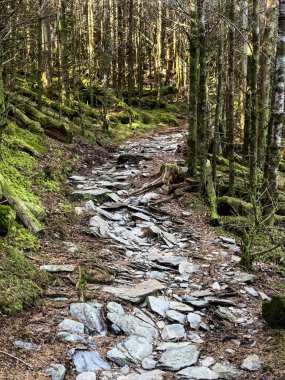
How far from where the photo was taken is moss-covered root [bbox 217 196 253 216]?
10027 millimetres

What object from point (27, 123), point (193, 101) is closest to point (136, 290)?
point (193, 101)

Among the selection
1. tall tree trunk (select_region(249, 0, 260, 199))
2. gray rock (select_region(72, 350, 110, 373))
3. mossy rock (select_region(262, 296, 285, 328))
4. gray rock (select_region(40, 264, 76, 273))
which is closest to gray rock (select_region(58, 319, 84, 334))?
gray rock (select_region(72, 350, 110, 373))

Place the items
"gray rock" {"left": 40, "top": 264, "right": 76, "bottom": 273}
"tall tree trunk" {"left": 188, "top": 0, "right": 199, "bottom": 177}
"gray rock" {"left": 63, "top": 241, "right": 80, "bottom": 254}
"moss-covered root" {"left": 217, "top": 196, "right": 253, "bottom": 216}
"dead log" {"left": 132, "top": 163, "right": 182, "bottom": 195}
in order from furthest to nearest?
1. "tall tree trunk" {"left": 188, "top": 0, "right": 199, "bottom": 177}
2. "dead log" {"left": 132, "top": 163, "right": 182, "bottom": 195}
3. "moss-covered root" {"left": 217, "top": 196, "right": 253, "bottom": 216}
4. "gray rock" {"left": 63, "top": 241, "right": 80, "bottom": 254}
5. "gray rock" {"left": 40, "top": 264, "right": 76, "bottom": 273}

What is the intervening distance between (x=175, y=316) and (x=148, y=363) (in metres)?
1.14

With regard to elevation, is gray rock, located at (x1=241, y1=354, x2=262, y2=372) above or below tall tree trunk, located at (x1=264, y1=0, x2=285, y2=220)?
below

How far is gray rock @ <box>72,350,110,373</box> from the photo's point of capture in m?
4.05

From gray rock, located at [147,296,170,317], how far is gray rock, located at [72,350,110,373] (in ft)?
4.38

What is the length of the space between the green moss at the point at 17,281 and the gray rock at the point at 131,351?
1.17 metres

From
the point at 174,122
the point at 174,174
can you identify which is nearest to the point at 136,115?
the point at 174,122

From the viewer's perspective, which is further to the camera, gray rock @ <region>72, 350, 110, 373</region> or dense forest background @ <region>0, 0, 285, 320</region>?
dense forest background @ <region>0, 0, 285, 320</region>

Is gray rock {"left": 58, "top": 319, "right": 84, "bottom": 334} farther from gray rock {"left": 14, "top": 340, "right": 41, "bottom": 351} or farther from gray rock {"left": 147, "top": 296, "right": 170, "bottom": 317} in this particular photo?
gray rock {"left": 147, "top": 296, "right": 170, "bottom": 317}

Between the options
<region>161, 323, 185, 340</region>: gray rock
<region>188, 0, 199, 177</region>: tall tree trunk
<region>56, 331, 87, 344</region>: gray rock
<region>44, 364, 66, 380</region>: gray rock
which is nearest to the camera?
<region>44, 364, 66, 380</region>: gray rock

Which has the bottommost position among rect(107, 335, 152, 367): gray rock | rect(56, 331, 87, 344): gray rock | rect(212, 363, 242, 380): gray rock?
rect(212, 363, 242, 380): gray rock

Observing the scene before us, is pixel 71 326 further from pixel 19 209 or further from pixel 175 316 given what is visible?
pixel 19 209
